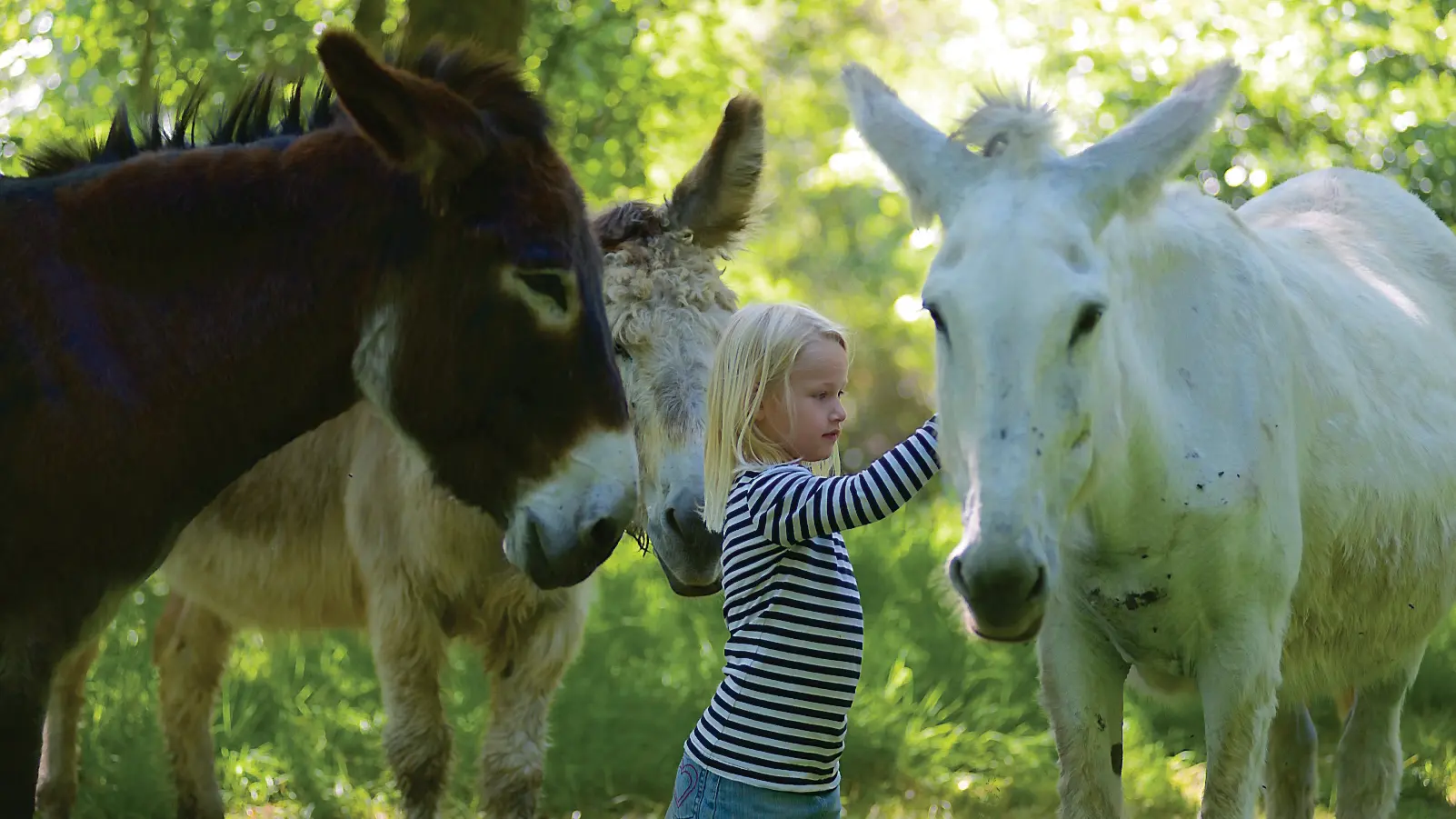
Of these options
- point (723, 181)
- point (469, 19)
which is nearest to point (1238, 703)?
point (723, 181)

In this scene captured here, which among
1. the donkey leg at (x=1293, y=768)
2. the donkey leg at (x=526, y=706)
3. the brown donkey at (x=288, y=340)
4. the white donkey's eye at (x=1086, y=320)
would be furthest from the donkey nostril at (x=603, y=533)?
the donkey leg at (x=1293, y=768)

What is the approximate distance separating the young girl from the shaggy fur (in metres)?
0.43

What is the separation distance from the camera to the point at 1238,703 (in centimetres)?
279

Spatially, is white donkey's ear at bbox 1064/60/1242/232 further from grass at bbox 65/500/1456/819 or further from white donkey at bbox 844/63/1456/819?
grass at bbox 65/500/1456/819

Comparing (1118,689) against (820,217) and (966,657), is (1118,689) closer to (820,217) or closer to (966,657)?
(966,657)

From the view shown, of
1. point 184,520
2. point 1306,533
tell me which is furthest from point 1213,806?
point 184,520

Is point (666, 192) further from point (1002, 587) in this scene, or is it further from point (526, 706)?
point (1002, 587)

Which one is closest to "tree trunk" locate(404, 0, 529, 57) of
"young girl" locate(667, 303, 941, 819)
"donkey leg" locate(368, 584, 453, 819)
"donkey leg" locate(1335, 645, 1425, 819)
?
"donkey leg" locate(368, 584, 453, 819)

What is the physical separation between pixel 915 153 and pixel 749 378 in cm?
59

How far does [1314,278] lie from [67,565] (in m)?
2.93

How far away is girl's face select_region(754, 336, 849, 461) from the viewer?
2887mm

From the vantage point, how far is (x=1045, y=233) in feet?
7.49

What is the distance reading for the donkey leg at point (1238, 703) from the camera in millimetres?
2785

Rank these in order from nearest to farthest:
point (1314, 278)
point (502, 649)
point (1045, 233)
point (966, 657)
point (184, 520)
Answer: point (1045, 233), point (184, 520), point (1314, 278), point (502, 649), point (966, 657)
